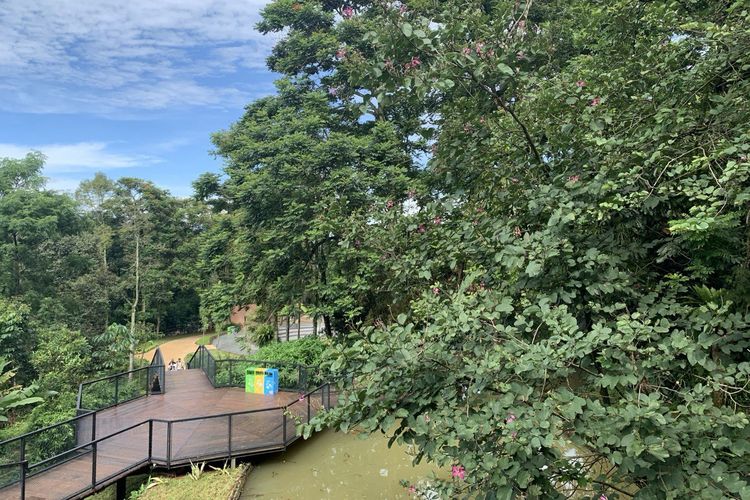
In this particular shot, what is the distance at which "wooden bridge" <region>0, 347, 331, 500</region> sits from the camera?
19.1 feet

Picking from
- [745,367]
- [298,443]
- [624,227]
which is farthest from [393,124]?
[745,367]

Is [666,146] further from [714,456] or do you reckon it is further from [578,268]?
[714,456]

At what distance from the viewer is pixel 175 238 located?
98.1 ft

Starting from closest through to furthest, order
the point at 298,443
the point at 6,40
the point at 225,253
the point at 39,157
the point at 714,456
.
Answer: the point at 714,456 → the point at 298,443 → the point at 6,40 → the point at 225,253 → the point at 39,157

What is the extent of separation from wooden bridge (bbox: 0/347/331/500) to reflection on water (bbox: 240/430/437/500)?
0.37m

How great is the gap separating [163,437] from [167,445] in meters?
0.92

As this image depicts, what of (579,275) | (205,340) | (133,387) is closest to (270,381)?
(133,387)

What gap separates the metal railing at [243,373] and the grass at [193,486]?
3.00 metres

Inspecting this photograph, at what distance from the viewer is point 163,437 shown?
297 inches

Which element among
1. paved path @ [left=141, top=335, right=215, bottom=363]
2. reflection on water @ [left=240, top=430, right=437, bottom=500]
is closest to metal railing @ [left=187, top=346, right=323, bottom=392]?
reflection on water @ [left=240, top=430, right=437, bottom=500]

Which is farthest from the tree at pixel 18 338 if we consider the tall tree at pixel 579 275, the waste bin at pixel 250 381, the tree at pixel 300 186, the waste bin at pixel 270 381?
the tall tree at pixel 579 275

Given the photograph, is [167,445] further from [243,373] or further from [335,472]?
[243,373]

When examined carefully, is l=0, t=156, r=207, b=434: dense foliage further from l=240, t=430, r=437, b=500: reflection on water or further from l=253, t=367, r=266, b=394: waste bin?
l=240, t=430, r=437, b=500: reflection on water

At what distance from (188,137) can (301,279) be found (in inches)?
568
